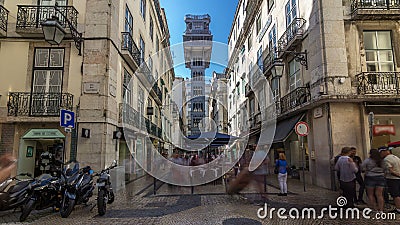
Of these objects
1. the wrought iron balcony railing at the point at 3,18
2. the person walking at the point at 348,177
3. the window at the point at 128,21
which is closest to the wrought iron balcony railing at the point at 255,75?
the window at the point at 128,21

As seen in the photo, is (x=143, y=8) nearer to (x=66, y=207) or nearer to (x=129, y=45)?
(x=129, y=45)

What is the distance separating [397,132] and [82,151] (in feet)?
40.1

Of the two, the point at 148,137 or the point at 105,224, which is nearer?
the point at 105,224

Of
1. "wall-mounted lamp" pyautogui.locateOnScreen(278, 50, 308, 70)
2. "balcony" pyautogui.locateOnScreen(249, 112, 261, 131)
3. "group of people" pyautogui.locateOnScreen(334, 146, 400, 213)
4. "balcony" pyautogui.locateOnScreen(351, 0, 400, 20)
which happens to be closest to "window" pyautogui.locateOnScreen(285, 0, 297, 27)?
"wall-mounted lamp" pyautogui.locateOnScreen(278, 50, 308, 70)

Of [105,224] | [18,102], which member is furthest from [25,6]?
[105,224]

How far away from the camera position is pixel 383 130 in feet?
36.0

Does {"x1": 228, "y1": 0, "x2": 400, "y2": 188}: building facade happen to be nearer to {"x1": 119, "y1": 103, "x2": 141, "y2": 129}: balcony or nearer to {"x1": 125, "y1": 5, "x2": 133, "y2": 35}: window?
{"x1": 119, "y1": 103, "x2": 141, "y2": 129}: balcony

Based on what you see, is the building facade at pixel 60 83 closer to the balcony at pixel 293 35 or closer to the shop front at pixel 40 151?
the shop front at pixel 40 151

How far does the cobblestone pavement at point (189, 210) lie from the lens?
5.90m

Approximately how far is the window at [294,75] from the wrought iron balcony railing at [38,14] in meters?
10.3

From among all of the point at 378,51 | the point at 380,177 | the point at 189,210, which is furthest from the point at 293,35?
the point at 189,210

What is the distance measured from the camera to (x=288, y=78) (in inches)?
608

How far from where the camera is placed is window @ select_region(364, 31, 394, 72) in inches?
450

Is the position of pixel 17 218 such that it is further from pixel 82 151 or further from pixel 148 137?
pixel 148 137
